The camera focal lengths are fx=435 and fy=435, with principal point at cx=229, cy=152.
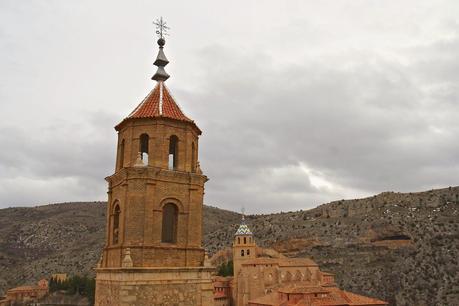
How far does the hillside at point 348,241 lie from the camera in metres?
54.9

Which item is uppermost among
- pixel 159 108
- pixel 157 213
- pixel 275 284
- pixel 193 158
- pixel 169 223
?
pixel 159 108

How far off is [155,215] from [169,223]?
2.26 feet

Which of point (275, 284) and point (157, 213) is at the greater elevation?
point (157, 213)

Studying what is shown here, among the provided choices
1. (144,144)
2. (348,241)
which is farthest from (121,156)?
(348,241)

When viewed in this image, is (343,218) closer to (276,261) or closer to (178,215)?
(276,261)

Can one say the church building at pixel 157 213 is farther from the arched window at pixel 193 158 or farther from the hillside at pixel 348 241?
the hillside at pixel 348 241

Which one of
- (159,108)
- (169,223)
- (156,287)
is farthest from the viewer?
(159,108)

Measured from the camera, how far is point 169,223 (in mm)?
13570

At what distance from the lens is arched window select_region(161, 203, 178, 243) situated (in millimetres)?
13445

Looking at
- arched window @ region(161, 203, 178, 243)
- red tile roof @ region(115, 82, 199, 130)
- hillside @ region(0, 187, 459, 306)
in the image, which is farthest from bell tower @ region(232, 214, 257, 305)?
red tile roof @ region(115, 82, 199, 130)

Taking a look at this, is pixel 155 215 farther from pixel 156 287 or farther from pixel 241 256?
pixel 241 256

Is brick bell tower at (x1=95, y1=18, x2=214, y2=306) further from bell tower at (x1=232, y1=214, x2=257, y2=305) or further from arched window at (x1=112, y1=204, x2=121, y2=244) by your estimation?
bell tower at (x1=232, y1=214, x2=257, y2=305)

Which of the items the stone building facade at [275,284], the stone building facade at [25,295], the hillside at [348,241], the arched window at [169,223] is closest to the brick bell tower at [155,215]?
the arched window at [169,223]

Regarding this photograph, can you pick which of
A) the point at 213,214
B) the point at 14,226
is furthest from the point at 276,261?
the point at 14,226
